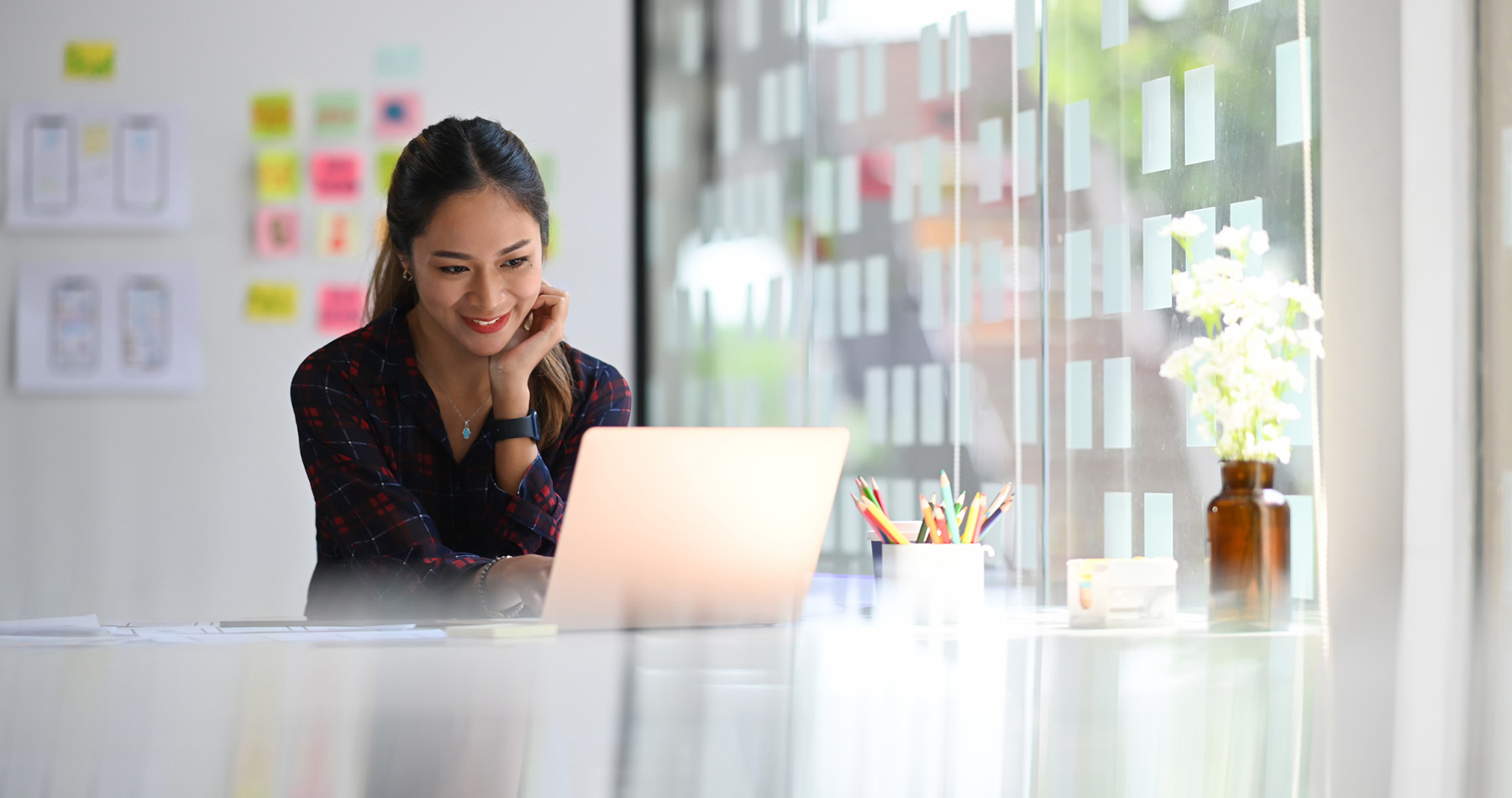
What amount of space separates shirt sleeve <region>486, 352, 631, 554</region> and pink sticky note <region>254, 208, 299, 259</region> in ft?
5.65

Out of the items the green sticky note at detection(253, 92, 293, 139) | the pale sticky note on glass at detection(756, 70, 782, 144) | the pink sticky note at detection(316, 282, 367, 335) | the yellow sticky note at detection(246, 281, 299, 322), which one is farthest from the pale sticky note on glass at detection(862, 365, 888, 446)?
the green sticky note at detection(253, 92, 293, 139)

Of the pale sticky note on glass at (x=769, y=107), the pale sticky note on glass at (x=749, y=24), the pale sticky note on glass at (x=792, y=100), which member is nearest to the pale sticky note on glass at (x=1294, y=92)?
the pale sticky note on glass at (x=792, y=100)

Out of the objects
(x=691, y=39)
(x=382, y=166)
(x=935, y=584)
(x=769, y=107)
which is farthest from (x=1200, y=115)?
(x=382, y=166)

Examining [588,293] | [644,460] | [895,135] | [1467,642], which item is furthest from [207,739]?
[588,293]

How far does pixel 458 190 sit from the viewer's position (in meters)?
1.67

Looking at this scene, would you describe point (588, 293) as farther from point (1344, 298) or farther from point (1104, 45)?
point (1344, 298)

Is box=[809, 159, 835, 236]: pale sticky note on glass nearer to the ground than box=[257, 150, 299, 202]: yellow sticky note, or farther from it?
nearer to the ground

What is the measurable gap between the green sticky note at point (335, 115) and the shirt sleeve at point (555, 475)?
178 centimetres

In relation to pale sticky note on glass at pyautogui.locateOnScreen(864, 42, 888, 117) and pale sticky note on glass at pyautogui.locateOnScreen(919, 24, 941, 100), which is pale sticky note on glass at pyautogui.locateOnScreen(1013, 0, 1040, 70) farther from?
pale sticky note on glass at pyautogui.locateOnScreen(864, 42, 888, 117)

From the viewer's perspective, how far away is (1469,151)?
41.3 inches

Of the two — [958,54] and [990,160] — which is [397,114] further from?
[990,160]

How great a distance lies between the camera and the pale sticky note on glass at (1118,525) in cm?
155

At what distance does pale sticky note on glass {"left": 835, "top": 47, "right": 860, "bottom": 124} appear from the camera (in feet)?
8.51

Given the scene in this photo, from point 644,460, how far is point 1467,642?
60cm
